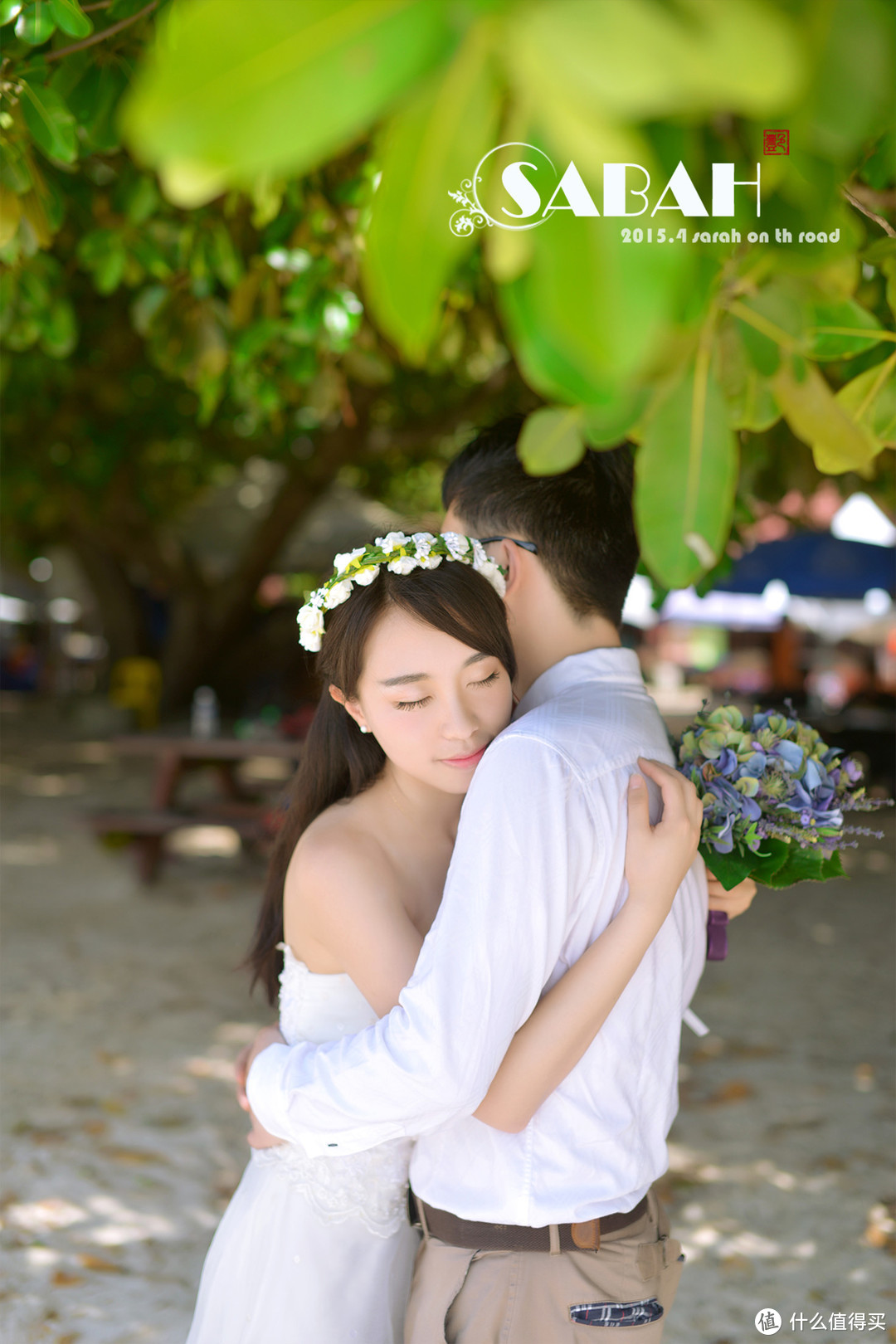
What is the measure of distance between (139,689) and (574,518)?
13.0 metres

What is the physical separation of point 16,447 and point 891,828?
9.47 metres

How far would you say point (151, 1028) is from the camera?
4.90 metres

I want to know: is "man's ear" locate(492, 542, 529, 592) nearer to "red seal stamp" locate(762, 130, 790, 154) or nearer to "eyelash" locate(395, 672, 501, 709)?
"eyelash" locate(395, 672, 501, 709)

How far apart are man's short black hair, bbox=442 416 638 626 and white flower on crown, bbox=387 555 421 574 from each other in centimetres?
15

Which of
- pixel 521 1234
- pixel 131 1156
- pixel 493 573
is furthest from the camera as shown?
pixel 131 1156

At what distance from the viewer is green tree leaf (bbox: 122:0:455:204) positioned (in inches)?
19.7

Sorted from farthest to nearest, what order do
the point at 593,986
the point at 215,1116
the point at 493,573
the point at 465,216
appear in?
1. the point at 215,1116
2. the point at 493,573
3. the point at 593,986
4. the point at 465,216

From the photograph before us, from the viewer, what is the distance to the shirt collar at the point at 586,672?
163 centimetres

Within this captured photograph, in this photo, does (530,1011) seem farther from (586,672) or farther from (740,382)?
(740,382)

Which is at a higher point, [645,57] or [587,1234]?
[645,57]

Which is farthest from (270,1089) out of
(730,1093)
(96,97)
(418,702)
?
(730,1093)

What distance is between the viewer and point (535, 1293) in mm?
A: 1515

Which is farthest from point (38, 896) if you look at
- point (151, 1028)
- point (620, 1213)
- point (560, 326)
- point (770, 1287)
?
point (560, 326)

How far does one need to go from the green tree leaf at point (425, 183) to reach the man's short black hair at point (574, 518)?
116 centimetres
